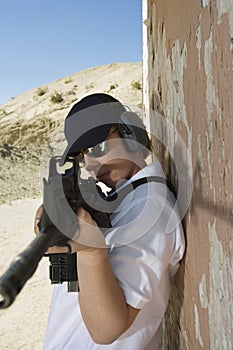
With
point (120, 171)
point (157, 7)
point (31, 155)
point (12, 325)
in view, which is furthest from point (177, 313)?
point (31, 155)

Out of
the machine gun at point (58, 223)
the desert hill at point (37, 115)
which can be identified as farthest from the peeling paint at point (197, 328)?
the desert hill at point (37, 115)

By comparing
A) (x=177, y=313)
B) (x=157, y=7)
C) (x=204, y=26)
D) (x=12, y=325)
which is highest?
(x=204, y=26)

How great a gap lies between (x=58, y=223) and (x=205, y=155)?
0.34 metres

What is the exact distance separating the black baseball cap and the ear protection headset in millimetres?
29

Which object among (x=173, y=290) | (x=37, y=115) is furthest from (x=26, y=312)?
(x=37, y=115)

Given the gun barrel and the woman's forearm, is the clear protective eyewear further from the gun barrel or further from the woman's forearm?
the gun barrel

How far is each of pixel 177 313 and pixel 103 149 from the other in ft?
1.72

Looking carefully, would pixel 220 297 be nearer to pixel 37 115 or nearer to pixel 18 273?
pixel 18 273

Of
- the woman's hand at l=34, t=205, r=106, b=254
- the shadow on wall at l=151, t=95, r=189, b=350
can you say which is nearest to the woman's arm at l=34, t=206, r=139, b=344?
the woman's hand at l=34, t=205, r=106, b=254

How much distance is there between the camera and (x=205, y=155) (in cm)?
109

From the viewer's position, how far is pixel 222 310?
102cm

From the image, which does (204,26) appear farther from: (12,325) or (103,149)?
(12,325)

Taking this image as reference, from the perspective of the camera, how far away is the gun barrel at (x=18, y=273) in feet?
2.16

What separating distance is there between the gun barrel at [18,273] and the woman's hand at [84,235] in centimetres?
22
